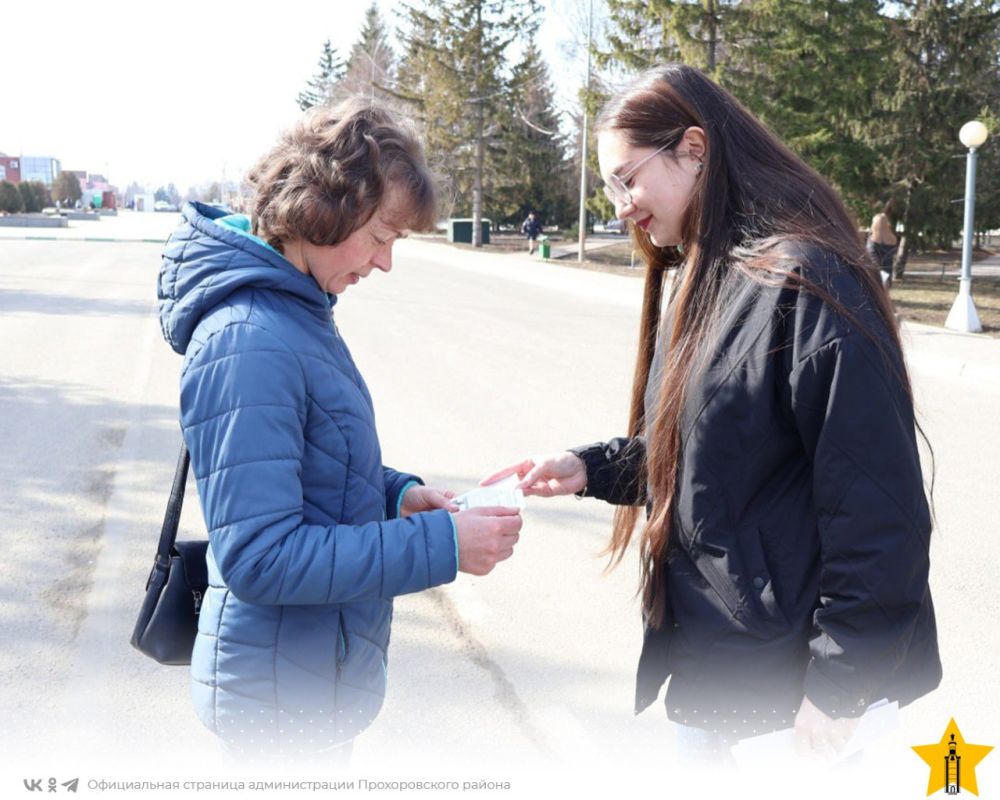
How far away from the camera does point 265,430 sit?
1691 mm

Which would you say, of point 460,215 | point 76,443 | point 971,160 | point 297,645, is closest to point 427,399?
point 76,443

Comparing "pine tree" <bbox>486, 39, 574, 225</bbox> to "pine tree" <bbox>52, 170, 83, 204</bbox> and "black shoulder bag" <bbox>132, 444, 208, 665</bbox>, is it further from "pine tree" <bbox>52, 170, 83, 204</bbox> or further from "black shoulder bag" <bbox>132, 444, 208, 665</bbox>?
Answer: "pine tree" <bbox>52, 170, 83, 204</bbox>

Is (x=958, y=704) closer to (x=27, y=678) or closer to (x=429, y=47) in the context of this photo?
(x=27, y=678)

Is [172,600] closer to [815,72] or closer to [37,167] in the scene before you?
[815,72]

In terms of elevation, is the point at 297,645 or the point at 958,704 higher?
the point at 297,645

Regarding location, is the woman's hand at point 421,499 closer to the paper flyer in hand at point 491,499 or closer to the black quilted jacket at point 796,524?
the paper flyer in hand at point 491,499

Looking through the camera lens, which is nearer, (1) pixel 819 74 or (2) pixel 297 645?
(2) pixel 297 645

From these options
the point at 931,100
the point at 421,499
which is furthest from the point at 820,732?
the point at 931,100

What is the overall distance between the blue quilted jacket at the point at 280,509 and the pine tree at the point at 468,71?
3958 cm

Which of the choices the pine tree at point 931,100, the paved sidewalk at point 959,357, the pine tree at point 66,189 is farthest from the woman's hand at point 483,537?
the pine tree at point 66,189

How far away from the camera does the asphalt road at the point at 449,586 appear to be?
337 cm

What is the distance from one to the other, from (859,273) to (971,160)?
47.1 ft

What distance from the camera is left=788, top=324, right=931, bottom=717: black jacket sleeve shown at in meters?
1.70

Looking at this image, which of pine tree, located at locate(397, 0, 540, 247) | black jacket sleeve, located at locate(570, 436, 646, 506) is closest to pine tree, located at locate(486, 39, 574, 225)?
pine tree, located at locate(397, 0, 540, 247)
